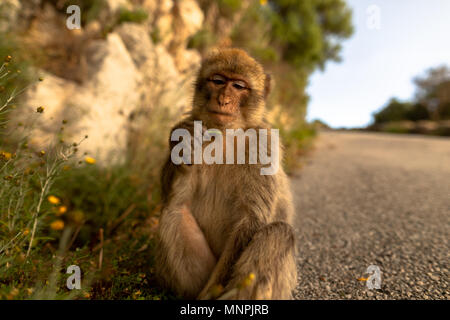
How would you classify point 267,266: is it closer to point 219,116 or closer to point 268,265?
point 268,265

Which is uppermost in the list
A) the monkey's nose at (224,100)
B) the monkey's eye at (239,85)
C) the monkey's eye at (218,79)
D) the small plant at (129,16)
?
the small plant at (129,16)

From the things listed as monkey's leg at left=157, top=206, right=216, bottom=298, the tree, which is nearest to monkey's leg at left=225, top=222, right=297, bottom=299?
monkey's leg at left=157, top=206, right=216, bottom=298

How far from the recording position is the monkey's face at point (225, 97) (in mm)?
2025

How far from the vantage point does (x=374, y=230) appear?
3.15 meters

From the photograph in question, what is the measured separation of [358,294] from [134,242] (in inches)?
72.5

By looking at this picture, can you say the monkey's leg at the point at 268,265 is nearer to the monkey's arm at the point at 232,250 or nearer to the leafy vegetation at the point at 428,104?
the monkey's arm at the point at 232,250

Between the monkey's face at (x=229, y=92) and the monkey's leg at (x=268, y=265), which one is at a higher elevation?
the monkey's face at (x=229, y=92)

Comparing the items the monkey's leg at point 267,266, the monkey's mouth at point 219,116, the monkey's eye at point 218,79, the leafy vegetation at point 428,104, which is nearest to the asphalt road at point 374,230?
the monkey's leg at point 267,266

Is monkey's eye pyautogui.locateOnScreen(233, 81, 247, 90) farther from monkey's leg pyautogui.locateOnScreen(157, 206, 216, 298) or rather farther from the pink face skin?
monkey's leg pyautogui.locateOnScreen(157, 206, 216, 298)

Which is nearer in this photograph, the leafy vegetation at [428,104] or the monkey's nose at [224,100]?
the monkey's nose at [224,100]

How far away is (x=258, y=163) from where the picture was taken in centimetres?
212

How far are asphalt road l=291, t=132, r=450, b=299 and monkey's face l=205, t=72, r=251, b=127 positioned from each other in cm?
136

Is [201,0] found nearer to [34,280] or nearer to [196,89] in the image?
[196,89]
